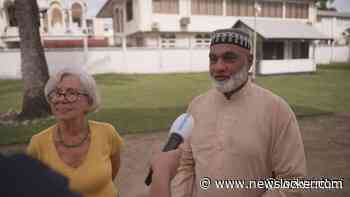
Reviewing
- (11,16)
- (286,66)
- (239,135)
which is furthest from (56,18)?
(239,135)

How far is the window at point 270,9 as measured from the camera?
98.9 ft

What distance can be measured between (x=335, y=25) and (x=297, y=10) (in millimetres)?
13191

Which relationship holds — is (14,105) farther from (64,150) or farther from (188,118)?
(188,118)

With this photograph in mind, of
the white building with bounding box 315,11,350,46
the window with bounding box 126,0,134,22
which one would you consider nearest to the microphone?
the window with bounding box 126,0,134,22

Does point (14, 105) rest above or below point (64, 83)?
below

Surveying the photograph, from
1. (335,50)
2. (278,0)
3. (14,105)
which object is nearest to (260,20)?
(278,0)

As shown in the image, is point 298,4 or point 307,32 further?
point 298,4

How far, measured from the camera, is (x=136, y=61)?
2456 centimetres

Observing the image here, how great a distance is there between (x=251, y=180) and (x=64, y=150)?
1340 millimetres

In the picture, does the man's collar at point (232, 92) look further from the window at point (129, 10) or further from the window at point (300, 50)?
the window at point (129, 10)

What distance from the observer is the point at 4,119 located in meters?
9.55

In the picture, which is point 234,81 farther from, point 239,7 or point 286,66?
point 239,7

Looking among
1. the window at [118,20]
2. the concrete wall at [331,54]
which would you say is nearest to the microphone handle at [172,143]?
the window at [118,20]

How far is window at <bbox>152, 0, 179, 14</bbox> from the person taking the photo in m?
27.4
